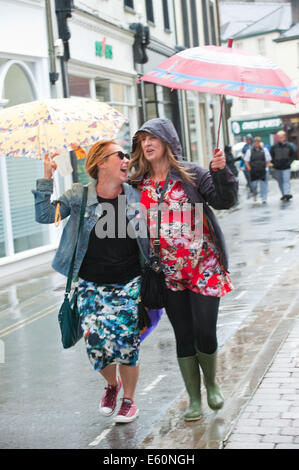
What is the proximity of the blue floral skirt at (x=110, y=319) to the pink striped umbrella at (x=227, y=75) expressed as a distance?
1.20 metres

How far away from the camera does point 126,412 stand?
4855 mm

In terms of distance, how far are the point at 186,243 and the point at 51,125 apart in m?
1.40

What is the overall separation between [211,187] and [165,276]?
1.91 feet

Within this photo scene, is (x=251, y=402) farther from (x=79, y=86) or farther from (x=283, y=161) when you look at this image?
(x=283, y=161)

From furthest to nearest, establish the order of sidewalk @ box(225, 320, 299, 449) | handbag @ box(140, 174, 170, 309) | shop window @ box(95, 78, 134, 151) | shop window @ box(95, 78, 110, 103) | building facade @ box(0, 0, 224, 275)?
shop window @ box(95, 78, 134, 151)
shop window @ box(95, 78, 110, 103)
building facade @ box(0, 0, 224, 275)
handbag @ box(140, 174, 170, 309)
sidewalk @ box(225, 320, 299, 449)

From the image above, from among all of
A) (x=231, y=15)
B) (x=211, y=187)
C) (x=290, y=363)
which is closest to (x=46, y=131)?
(x=211, y=187)

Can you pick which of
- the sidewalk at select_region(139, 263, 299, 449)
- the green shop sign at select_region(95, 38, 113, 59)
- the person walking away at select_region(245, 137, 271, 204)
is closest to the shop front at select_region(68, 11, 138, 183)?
the green shop sign at select_region(95, 38, 113, 59)

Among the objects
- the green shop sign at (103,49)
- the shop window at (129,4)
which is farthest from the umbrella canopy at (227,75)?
the shop window at (129,4)

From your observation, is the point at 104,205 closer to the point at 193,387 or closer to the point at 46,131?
the point at 46,131

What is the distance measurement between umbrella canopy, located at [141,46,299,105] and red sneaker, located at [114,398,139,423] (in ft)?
6.35

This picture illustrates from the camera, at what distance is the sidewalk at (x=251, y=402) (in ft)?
14.0

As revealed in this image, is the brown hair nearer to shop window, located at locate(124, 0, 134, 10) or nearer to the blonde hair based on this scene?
the blonde hair

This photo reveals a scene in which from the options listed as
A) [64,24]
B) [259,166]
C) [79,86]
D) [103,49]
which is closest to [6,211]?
[64,24]

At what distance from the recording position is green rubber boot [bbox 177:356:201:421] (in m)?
4.75
